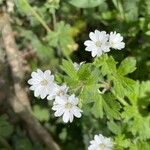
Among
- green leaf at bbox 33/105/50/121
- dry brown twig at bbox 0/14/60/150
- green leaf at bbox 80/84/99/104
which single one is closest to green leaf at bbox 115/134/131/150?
green leaf at bbox 80/84/99/104

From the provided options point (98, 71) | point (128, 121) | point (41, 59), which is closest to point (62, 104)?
point (98, 71)

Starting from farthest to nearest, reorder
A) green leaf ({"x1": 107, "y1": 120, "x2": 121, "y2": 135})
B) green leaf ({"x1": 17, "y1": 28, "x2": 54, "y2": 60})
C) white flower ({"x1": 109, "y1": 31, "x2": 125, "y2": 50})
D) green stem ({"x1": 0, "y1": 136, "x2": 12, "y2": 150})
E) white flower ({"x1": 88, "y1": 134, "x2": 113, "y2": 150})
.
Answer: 1. green leaf ({"x1": 17, "y1": 28, "x2": 54, "y2": 60})
2. green stem ({"x1": 0, "y1": 136, "x2": 12, "y2": 150})
3. green leaf ({"x1": 107, "y1": 120, "x2": 121, "y2": 135})
4. white flower ({"x1": 88, "y1": 134, "x2": 113, "y2": 150})
5. white flower ({"x1": 109, "y1": 31, "x2": 125, "y2": 50})

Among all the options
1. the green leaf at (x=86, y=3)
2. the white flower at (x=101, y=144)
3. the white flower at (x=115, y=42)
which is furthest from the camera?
the green leaf at (x=86, y=3)

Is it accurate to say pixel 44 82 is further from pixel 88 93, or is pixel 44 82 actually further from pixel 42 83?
pixel 88 93

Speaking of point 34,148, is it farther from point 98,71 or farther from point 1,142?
point 98,71

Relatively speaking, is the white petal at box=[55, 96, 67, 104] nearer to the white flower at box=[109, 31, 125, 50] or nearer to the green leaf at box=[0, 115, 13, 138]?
the white flower at box=[109, 31, 125, 50]

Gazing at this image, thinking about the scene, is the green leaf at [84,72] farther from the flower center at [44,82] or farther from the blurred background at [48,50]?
the blurred background at [48,50]

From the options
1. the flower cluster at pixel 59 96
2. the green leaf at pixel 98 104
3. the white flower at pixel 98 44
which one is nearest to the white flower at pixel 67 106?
the flower cluster at pixel 59 96
